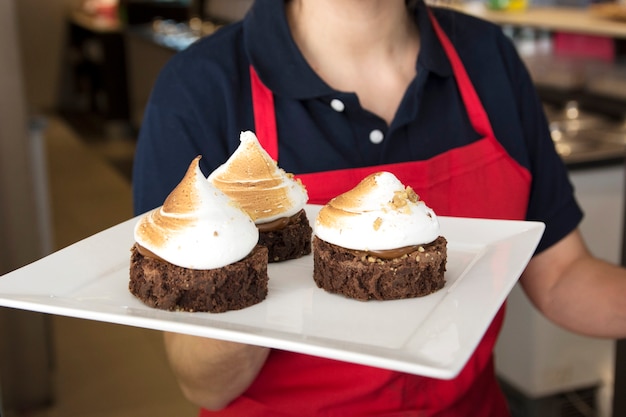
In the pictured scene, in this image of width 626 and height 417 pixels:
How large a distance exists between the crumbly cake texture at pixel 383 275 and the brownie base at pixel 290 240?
8 cm

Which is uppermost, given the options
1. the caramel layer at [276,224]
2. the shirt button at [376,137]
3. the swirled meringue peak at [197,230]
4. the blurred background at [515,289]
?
the swirled meringue peak at [197,230]

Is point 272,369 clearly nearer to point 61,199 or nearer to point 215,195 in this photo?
point 215,195

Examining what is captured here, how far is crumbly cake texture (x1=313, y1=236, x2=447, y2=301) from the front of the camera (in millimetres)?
909

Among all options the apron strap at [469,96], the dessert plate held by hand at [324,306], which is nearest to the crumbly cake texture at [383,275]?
the dessert plate held by hand at [324,306]

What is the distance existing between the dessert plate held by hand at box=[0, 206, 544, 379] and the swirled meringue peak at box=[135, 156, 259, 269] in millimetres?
60

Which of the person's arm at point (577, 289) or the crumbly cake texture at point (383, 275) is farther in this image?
the person's arm at point (577, 289)

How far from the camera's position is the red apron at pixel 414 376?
1.27m

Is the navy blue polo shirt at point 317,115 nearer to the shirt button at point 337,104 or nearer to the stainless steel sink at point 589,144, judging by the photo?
the shirt button at point 337,104

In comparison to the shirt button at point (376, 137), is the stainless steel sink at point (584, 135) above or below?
below

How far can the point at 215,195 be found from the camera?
35.7 inches

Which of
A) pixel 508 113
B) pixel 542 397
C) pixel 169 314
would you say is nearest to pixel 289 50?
pixel 508 113

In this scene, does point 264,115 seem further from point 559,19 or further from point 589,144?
point 559,19

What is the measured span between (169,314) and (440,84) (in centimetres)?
81

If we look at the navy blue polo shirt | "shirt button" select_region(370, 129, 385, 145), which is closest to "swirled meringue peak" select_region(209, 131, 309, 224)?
the navy blue polo shirt
